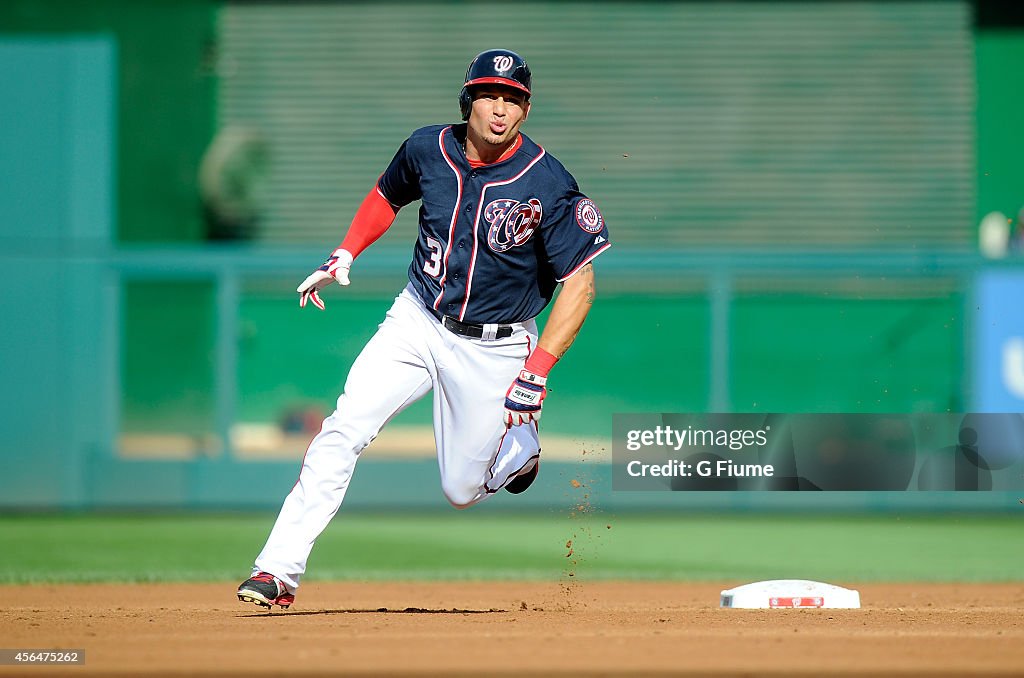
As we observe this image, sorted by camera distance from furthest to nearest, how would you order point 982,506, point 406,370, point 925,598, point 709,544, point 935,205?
point 935,205 → point 982,506 → point 709,544 → point 925,598 → point 406,370

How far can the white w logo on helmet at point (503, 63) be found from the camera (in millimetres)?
5656

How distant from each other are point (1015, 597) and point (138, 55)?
1270 cm

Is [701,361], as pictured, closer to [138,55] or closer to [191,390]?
[191,390]

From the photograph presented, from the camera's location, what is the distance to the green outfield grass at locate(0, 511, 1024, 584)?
8336 millimetres

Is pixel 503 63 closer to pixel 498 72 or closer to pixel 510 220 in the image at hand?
pixel 498 72

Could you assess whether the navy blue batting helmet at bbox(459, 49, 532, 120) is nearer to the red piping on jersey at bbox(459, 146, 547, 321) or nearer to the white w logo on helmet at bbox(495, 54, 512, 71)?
the white w logo on helmet at bbox(495, 54, 512, 71)

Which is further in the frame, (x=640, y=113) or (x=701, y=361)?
(x=640, y=113)

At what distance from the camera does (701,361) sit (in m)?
12.4

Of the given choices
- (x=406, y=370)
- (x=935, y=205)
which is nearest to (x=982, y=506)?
(x=935, y=205)

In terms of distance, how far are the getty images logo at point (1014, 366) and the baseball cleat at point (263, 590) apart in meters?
7.64

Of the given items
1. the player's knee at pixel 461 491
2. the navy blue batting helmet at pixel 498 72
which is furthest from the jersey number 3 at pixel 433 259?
the player's knee at pixel 461 491

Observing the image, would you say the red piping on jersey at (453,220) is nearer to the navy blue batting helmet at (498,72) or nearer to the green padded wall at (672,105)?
the navy blue batting helmet at (498,72)

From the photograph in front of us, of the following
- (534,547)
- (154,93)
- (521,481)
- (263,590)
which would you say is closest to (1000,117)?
(154,93)

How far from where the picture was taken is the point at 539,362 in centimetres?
570
